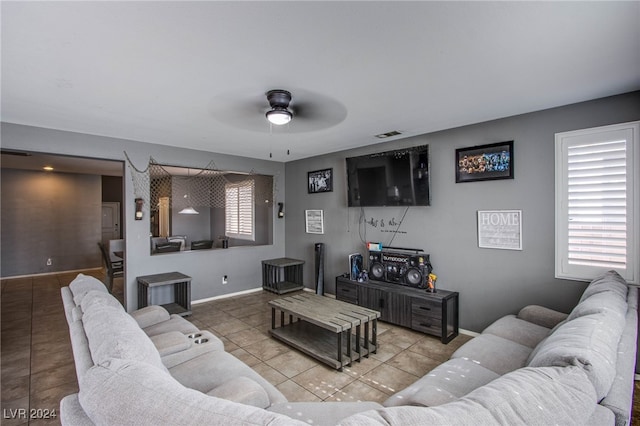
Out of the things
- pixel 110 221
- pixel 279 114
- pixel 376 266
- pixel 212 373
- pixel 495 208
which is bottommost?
pixel 212 373

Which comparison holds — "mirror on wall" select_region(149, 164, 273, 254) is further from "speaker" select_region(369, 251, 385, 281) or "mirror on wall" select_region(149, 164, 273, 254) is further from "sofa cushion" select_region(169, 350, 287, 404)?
"sofa cushion" select_region(169, 350, 287, 404)

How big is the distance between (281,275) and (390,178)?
3078 mm

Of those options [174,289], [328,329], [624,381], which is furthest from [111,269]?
[624,381]

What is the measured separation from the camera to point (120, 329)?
1504 millimetres

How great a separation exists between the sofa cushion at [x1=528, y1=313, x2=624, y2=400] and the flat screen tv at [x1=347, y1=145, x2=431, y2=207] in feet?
8.02

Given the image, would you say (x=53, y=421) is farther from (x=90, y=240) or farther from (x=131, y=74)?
(x=90, y=240)

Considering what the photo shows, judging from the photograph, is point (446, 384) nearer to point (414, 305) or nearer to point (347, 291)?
point (414, 305)

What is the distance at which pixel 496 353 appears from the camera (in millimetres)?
2209

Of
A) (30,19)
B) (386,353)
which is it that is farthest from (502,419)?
(30,19)

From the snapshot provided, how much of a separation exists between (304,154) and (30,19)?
4.03m

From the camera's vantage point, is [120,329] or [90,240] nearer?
[120,329]

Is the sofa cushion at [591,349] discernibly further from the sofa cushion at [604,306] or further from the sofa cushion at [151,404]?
the sofa cushion at [151,404]

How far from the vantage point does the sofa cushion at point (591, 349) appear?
3.72 ft

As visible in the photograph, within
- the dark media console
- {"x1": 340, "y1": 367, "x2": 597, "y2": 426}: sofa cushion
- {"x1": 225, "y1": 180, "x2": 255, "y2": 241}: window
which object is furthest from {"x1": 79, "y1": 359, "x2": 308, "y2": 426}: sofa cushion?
{"x1": 225, "y1": 180, "x2": 255, "y2": 241}: window
